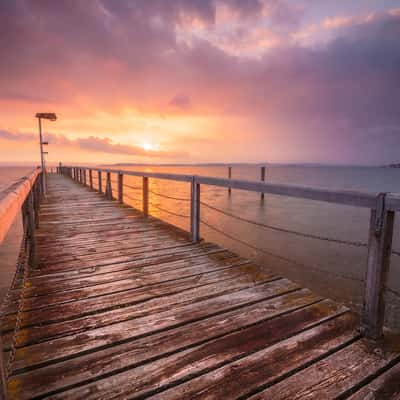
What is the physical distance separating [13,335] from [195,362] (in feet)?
4.60

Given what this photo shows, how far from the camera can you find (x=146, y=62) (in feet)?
41.2

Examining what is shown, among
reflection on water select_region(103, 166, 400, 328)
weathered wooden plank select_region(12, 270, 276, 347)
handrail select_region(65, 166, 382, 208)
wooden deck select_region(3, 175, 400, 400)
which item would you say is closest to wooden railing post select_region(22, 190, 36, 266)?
wooden deck select_region(3, 175, 400, 400)

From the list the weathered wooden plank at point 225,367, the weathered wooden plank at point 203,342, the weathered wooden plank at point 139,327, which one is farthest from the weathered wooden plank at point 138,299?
the weathered wooden plank at point 225,367

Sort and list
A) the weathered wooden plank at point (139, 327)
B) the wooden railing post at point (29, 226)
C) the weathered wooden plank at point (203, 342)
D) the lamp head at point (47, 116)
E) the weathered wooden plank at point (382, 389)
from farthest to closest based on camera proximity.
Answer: the lamp head at point (47, 116) → the wooden railing post at point (29, 226) → the weathered wooden plank at point (139, 327) → the weathered wooden plank at point (203, 342) → the weathered wooden plank at point (382, 389)

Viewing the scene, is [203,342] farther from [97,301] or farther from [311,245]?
[311,245]

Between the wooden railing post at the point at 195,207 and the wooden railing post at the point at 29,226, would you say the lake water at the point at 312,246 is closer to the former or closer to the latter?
the wooden railing post at the point at 195,207

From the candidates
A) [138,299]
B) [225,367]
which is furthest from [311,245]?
[225,367]

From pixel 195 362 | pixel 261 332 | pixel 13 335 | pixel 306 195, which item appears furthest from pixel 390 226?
pixel 13 335

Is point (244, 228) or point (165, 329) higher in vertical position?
point (165, 329)

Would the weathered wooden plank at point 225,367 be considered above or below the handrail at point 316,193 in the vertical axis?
below

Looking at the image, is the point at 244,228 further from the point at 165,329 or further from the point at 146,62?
the point at 146,62

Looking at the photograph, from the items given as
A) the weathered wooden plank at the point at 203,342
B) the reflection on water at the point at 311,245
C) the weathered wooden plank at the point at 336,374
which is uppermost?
the weathered wooden plank at the point at 336,374

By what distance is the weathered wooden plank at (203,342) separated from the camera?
1.43 metres

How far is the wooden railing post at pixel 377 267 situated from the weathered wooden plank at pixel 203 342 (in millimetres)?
340
